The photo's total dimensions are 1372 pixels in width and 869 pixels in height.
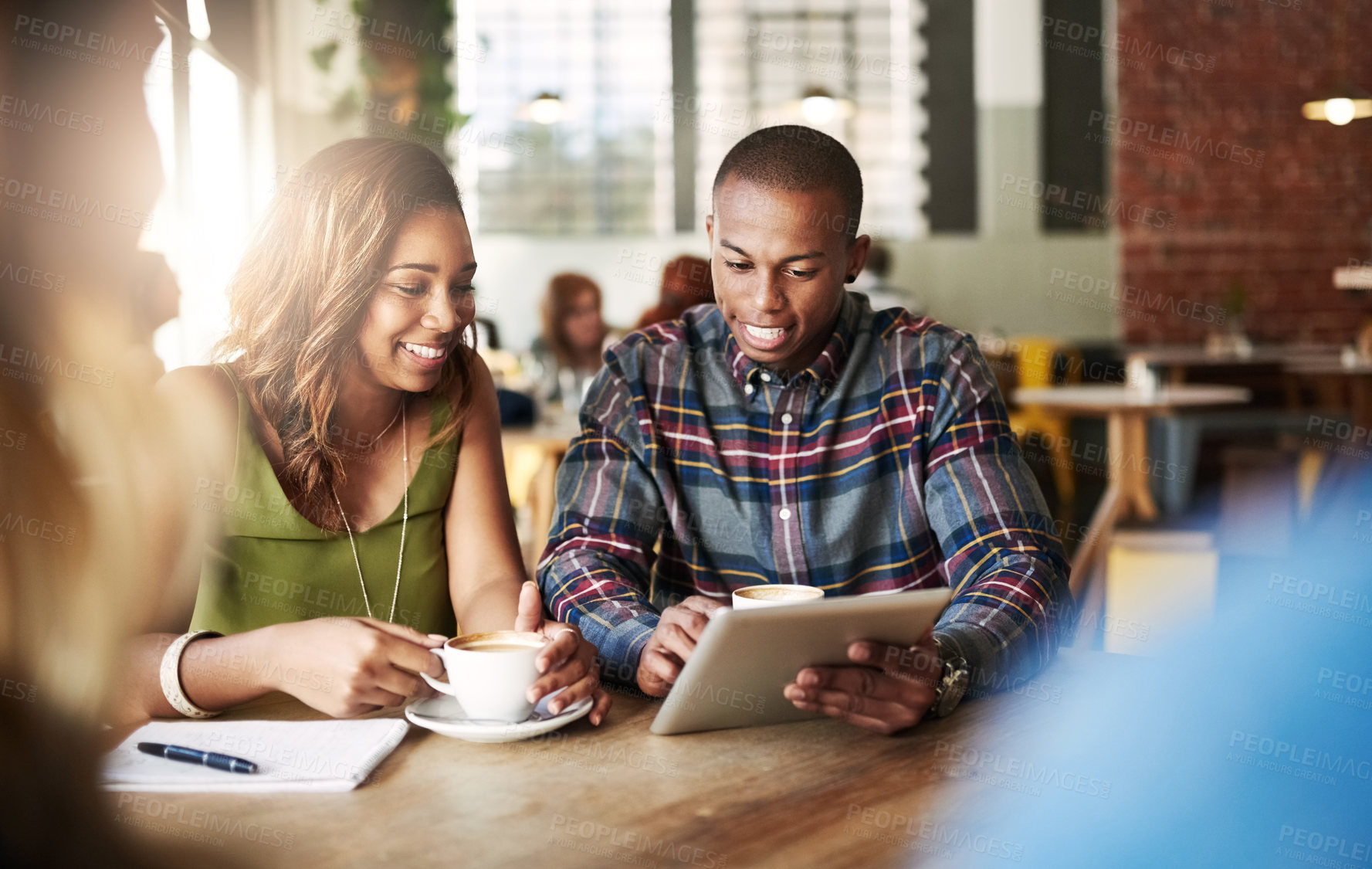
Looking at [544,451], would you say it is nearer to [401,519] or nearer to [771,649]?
[401,519]

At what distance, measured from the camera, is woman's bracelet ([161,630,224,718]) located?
42.8 inches

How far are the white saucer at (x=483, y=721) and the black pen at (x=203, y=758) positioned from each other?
159 mm

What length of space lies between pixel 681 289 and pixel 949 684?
212cm

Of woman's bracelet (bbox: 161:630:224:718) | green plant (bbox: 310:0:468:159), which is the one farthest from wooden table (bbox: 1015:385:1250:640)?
woman's bracelet (bbox: 161:630:224:718)

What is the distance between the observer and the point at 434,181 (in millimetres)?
1499

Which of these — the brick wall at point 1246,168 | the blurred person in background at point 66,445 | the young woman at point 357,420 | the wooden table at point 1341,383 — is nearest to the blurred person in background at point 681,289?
the young woman at point 357,420

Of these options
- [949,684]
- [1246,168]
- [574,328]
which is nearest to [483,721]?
[949,684]

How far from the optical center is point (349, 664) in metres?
1.06

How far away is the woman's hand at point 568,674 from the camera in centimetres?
106

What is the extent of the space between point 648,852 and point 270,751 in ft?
1.21

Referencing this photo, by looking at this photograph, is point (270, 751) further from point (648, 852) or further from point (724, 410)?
point (724, 410)

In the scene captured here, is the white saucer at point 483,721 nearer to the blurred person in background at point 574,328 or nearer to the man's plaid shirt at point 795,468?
the man's plaid shirt at point 795,468

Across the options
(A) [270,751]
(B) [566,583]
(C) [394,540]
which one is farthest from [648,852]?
(C) [394,540]

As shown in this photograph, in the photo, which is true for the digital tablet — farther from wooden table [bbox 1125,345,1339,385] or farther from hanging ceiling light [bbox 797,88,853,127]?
hanging ceiling light [bbox 797,88,853,127]
